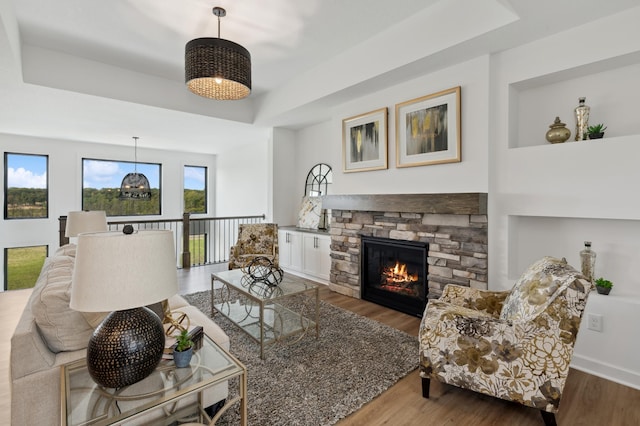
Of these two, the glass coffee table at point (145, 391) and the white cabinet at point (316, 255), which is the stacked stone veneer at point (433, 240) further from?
the glass coffee table at point (145, 391)

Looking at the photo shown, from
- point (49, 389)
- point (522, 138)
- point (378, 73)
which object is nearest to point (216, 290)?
point (49, 389)

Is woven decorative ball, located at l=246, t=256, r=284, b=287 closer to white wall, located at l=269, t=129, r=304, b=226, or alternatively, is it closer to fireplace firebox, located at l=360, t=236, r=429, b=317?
fireplace firebox, located at l=360, t=236, r=429, b=317

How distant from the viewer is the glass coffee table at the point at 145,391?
4.07ft

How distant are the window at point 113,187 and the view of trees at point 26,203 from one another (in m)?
0.70

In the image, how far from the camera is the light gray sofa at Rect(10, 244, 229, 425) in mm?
1369

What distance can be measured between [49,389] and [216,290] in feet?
9.84

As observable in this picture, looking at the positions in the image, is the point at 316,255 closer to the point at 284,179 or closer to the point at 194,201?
the point at 284,179

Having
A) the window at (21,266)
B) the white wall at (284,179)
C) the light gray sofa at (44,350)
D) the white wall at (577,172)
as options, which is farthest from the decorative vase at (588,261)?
the window at (21,266)

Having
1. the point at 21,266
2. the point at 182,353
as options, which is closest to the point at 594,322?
the point at 182,353

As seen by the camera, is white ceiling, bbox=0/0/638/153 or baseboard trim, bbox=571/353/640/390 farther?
white ceiling, bbox=0/0/638/153

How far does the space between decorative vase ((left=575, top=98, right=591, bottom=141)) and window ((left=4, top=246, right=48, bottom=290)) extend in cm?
909

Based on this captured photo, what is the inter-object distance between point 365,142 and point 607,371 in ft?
10.3

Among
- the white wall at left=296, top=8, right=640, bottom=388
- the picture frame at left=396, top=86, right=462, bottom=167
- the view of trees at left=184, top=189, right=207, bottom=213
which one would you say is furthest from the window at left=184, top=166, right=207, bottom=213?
the white wall at left=296, top=8, right=640, bottom=388

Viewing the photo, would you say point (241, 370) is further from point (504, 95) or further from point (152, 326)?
point (504, 95)
